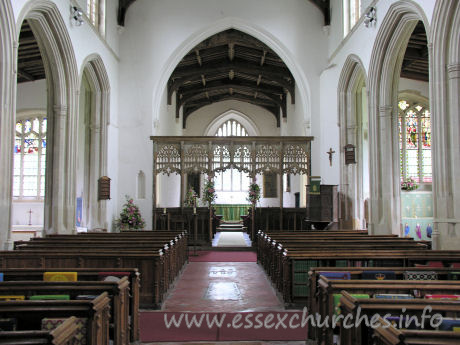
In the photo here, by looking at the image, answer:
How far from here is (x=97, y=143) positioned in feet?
40.7

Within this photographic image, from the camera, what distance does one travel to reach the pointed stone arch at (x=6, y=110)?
272 inches

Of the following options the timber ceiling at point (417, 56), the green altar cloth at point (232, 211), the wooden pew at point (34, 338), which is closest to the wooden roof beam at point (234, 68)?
the timber ceiling at point (417, 56)

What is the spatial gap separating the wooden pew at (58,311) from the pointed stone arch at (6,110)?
429cm

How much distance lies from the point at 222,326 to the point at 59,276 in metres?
1.52

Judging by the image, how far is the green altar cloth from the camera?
75.3 feet

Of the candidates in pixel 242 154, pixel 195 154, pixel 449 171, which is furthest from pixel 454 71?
pixel 195 154

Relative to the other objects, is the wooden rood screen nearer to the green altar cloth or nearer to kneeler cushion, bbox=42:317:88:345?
the green altar cloth

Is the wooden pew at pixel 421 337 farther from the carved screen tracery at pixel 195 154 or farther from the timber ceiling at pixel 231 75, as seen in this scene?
the timber ceiling at pixel 231 75

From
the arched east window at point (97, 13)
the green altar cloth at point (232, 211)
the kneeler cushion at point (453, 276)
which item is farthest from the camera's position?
the green altar cloth at point (232, 211)

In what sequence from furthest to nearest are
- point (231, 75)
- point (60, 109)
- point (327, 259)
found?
point (231, 75) < point (60, 109) < point (327, 259)

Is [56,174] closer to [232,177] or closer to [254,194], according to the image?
[254,194]

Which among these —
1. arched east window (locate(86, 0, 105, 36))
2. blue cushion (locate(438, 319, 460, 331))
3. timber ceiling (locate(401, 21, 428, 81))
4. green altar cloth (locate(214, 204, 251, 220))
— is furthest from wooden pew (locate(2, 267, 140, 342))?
green altar cloth (locate(214, 204, 251, 220))

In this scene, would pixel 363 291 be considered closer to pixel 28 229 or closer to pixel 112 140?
pixel 112 140

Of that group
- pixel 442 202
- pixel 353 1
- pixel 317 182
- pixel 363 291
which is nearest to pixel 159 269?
pixel 363 291
